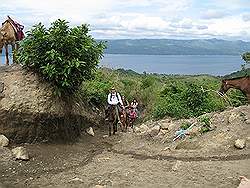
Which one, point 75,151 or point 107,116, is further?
point 107,116

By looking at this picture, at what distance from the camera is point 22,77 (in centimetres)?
1191

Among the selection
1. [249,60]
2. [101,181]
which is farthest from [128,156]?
[249,60]

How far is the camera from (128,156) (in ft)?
34.0

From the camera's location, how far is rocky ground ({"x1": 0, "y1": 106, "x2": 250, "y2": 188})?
826 centimetres

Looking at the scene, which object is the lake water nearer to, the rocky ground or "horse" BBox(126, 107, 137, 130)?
"horse" BBox(126, 107, 137, 130)

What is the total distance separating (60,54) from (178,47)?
143 m

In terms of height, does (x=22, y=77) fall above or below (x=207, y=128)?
above

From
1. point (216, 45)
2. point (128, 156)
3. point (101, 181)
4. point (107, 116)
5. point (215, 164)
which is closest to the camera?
point (101, 181)

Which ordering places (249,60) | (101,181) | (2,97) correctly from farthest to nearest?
(249,60) → (2,97) → (101,181)

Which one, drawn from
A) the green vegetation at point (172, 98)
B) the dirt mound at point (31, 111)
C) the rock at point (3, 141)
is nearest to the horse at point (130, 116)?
the green vegetation at point (172, 98)

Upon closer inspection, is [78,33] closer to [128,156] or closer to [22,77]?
[22,77]

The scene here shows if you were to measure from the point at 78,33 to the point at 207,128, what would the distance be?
4.39m

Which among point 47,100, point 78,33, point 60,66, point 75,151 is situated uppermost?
point 78,33

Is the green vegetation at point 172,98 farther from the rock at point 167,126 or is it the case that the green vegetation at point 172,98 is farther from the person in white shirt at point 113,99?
the rock at point 167,126
